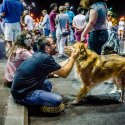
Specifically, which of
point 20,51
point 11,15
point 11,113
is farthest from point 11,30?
point 11,113

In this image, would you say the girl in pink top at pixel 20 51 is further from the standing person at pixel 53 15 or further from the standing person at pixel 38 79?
the standing person at pixel 53 15

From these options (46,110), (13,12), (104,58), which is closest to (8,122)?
(46,110)

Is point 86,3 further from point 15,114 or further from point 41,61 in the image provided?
point 15,114

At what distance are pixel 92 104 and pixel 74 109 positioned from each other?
45 cm

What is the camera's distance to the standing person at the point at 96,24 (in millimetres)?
6922

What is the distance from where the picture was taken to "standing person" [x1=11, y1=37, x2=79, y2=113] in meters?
6.02

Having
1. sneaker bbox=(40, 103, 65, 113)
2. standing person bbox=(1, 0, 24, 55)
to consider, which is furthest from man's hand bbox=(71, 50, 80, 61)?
standing person bbox=(1, 0, 24, 55)

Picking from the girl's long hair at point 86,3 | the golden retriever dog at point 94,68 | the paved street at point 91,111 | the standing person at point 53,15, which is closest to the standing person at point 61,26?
the standing person at point 53,15

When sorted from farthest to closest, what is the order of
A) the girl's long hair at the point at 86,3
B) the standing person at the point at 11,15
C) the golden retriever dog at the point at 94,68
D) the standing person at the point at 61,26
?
1. the standing person at the point at 61,26
2. the standing person at the point at 11,15
3. the girl's long hair at the point at 86,3
4. the golden retriever dog at the point at 94,68

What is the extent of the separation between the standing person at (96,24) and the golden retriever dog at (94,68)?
492 mm

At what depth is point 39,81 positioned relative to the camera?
20.3 feet

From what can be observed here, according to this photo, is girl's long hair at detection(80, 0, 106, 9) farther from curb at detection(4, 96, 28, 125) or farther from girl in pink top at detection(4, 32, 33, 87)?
curb at detection(4, 96, 28, 125)

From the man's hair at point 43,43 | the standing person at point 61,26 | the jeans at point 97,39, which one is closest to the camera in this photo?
the man's hair at point 43,43

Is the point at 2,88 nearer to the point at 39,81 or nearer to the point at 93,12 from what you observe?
the point at 39,81
